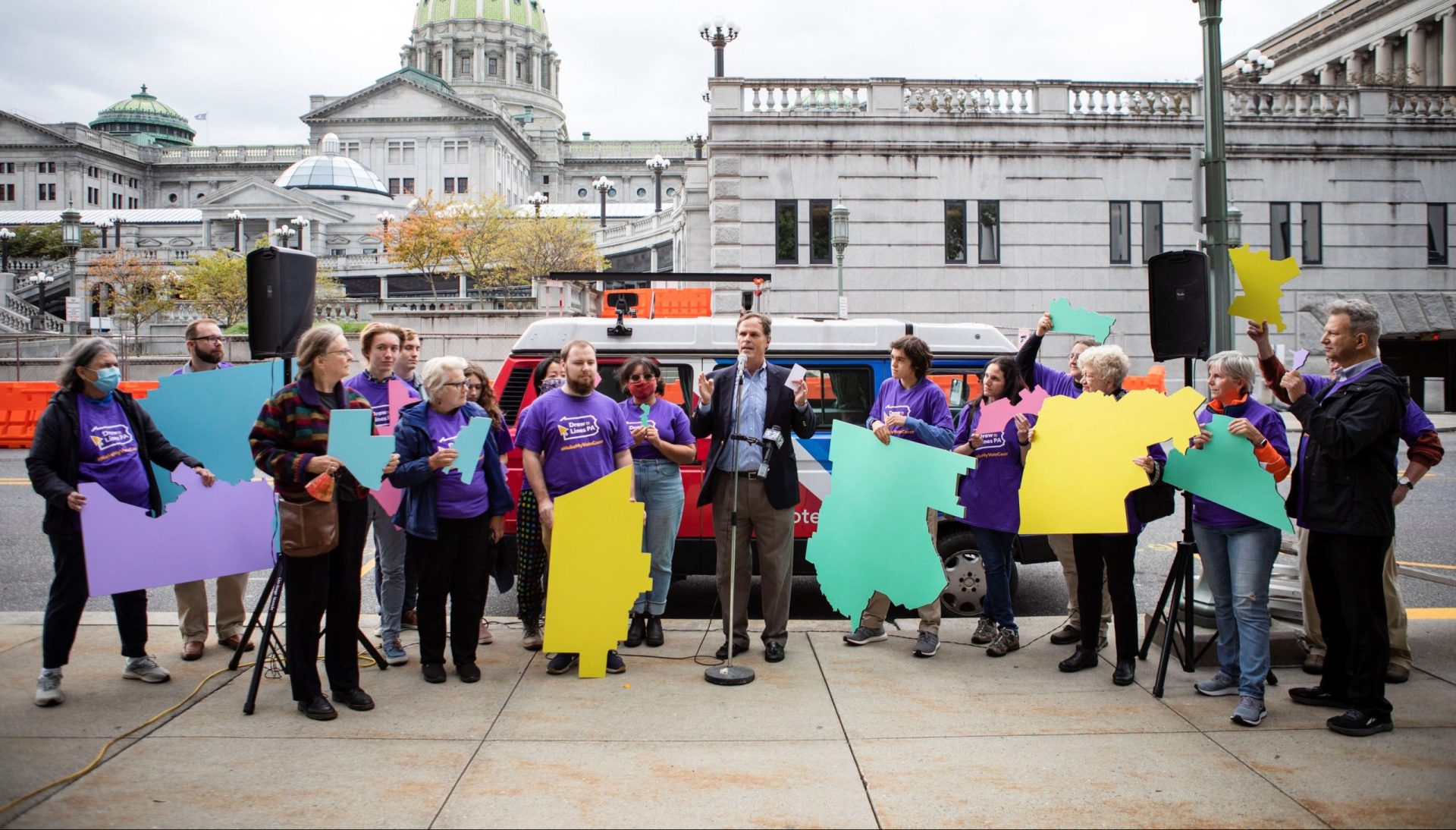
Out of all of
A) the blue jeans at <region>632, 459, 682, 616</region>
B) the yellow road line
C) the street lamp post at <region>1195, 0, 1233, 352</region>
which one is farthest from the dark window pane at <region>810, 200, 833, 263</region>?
the blue jeans at <region>632, 459, 682, 616</region>

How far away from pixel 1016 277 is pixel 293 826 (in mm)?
24821

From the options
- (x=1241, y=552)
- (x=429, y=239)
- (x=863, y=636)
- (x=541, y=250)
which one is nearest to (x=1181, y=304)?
(x=1241, y=552)

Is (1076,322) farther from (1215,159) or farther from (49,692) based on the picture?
(49,692)

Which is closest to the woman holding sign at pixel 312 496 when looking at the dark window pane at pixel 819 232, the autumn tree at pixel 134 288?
the dark window pane at pixel 819 232

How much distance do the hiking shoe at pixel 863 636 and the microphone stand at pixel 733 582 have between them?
Answer: 0.85m

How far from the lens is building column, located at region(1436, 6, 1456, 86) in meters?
45.5

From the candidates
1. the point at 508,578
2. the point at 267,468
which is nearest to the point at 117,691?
the point at 267,468

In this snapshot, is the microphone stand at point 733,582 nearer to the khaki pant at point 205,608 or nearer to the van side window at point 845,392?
the van side window at point 845,392

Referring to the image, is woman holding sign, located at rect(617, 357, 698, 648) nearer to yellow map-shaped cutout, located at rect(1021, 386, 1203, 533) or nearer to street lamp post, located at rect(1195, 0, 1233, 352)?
yellow map-shaped cutout, located at rect(1021, 386, 1203, 533)

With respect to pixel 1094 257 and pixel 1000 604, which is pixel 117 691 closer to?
pixel 1000 604

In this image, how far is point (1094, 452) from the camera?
6113mm

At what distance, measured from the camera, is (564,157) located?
455ft

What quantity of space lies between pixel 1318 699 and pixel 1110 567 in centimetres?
121

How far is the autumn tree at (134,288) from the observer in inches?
2120
